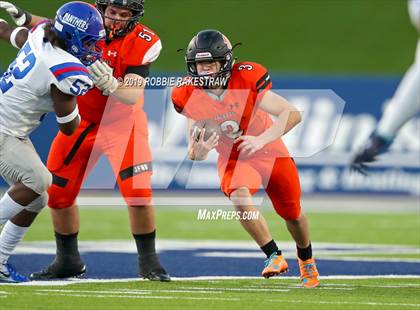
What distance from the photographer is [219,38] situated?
6293 millimetres

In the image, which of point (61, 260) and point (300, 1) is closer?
point (61, 260)

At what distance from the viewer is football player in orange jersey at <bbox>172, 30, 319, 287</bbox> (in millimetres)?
6160

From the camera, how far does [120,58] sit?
6613 millimetres

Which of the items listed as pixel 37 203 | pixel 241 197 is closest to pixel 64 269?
pixel 37 203

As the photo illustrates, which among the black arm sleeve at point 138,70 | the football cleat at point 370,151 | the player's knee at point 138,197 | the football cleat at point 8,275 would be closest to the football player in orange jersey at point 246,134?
the black arm sleeve at point 138,70

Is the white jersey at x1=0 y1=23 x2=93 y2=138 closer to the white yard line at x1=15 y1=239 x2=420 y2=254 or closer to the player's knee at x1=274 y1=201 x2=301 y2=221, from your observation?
the player's knee at x1=274 y1=201 x2=301 y2=221

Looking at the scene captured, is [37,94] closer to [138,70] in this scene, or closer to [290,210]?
[138,70]

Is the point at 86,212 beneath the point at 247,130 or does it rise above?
beneath

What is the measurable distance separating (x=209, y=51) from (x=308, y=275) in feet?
4.97

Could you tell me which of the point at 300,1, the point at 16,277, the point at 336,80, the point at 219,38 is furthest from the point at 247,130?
the point at 300,1

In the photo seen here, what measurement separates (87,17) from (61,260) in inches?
68.8

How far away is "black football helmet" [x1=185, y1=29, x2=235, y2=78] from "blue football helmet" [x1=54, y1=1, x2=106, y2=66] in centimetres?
61

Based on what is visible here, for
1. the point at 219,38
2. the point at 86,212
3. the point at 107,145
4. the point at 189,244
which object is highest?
the point at 219,38

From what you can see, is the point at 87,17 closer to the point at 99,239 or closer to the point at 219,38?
the point at 219,38
